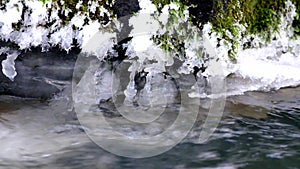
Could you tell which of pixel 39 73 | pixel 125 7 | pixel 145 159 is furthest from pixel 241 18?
pixel 39 73

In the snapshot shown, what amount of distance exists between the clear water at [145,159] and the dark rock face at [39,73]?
10 cm

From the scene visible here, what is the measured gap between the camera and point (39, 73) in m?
3.72

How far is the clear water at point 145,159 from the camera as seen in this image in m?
3.03

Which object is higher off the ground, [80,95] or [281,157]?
[80,95]

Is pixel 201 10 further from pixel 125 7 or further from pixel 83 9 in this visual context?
pixel 83 9

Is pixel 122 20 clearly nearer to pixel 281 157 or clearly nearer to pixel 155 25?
pixel 155 25

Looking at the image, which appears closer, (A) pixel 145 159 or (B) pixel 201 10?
(A) pixel 145 159

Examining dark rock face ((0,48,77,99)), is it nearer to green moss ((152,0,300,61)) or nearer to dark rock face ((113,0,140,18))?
dark rock face ((113,0,140,18))

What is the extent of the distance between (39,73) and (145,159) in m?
1.37

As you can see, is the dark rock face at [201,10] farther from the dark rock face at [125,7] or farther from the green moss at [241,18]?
the dark rock face at [125,7]

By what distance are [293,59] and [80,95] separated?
266 cm

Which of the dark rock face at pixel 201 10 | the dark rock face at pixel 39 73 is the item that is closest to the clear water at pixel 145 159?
the dark rock face at pixel 39 73

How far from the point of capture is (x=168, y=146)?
3354 millimetres

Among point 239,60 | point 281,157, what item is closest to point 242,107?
point 239,60
